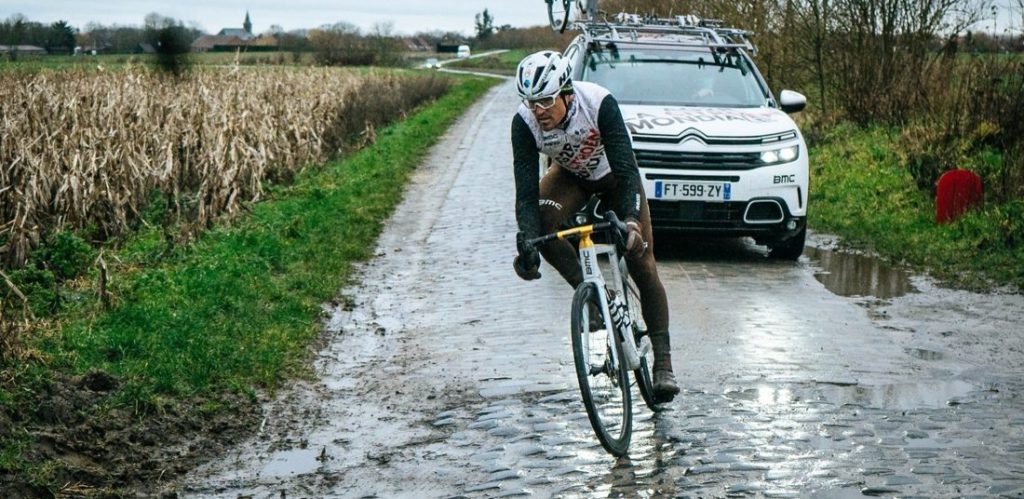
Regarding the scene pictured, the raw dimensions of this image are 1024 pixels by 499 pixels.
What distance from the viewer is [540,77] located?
6.21m

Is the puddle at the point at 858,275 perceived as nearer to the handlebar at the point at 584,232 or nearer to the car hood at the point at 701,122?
the car hood at the point at 701,122

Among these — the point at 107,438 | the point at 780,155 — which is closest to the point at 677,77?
the point at 780,155

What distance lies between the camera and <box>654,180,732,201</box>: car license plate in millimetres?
11562

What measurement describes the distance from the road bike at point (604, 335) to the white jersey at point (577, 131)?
1.21 feet

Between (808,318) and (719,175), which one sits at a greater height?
(719,175)

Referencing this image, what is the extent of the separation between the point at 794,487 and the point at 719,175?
640 cm

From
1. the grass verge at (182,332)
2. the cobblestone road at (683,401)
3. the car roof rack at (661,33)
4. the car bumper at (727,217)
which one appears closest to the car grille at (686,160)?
the car bumper at (727,217)

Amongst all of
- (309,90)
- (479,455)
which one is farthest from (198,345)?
(309,90)

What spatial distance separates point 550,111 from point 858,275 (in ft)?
19.5

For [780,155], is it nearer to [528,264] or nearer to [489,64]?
[528,264]

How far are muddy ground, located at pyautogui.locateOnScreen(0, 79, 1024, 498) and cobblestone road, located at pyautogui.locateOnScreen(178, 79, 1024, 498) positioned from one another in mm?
18

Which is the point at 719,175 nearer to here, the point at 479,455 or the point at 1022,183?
the point at 1022,183

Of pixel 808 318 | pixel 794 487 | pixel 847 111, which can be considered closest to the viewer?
pixel 794 487

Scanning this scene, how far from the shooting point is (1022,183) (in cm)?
1416
